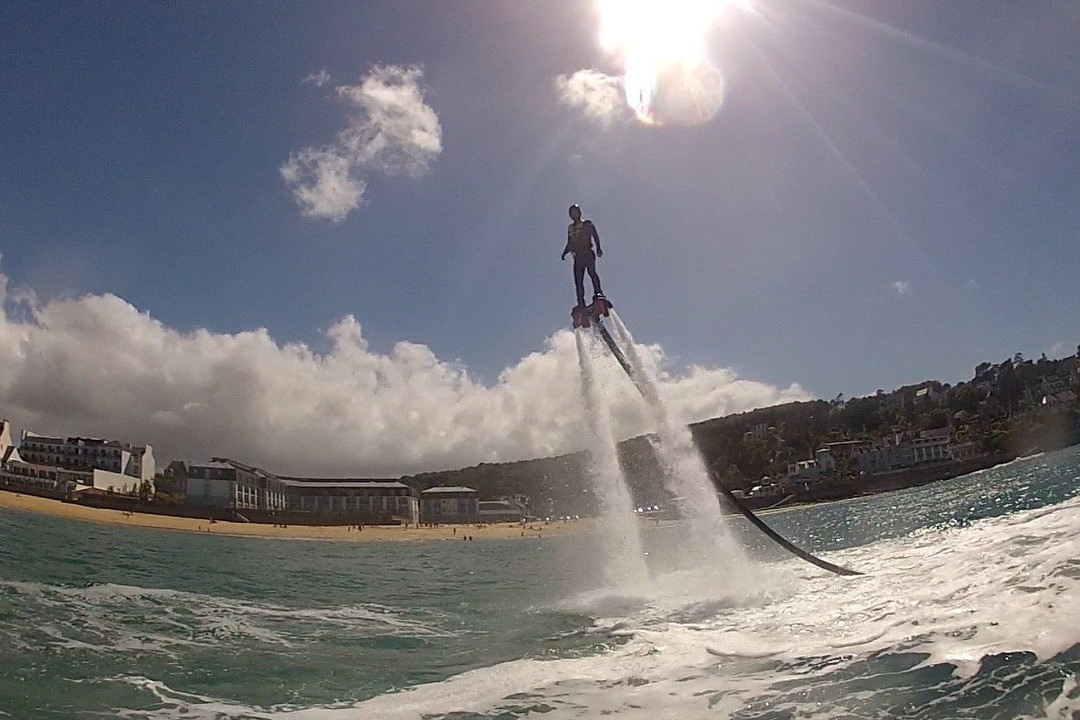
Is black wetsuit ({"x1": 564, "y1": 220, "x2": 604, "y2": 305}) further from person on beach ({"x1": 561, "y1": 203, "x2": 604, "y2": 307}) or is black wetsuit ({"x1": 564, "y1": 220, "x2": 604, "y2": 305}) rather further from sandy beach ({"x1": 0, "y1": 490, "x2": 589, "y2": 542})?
sandy beach ({"x1": 0, "y1": 490, "x2": 589, "y2": 542})

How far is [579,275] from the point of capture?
16109mm

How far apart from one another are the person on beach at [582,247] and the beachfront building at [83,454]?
12632cm

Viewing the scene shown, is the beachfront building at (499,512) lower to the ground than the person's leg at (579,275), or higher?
lower

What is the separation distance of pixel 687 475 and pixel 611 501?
2673 millimetres

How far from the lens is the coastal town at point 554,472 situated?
327 feet

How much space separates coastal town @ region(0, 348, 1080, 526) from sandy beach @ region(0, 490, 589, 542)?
325cm

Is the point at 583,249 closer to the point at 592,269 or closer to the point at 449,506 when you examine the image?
the point at 592,269

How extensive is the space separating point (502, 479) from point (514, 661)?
6305 inches

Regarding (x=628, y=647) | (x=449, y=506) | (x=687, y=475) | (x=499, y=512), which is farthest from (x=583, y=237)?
(x=499, y=512)

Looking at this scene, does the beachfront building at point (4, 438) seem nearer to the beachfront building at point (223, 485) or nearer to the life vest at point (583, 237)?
the beachfront building at point (223, 485)

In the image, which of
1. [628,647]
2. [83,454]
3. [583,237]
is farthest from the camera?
[83,454]

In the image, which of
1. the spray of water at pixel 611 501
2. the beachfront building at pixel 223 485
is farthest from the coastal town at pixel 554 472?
the spray of water at pixel 611 501

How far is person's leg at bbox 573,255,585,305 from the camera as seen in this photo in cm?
1600

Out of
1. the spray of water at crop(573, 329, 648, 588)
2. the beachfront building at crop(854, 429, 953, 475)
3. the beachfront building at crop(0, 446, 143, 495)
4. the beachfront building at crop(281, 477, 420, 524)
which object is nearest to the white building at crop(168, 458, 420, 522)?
the beachfront building at crop(281, 477, 420, 524)
